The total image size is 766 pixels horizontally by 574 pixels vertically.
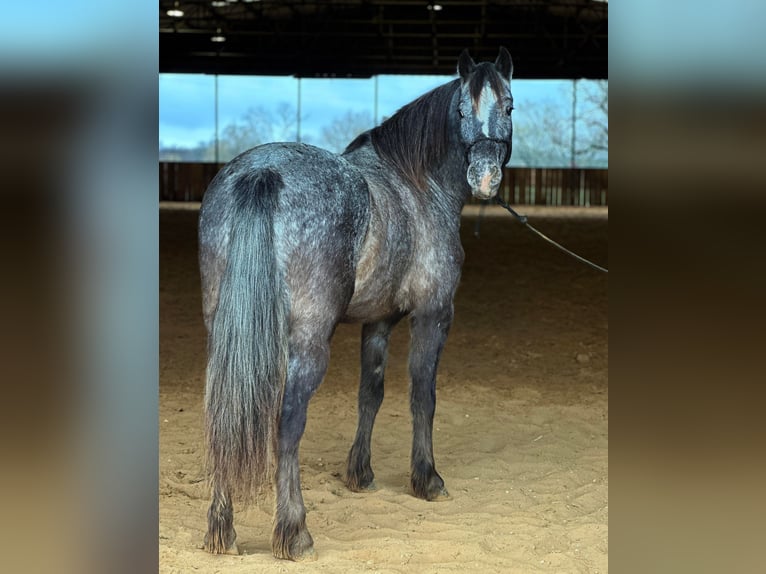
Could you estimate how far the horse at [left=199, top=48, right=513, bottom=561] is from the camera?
2.76 m

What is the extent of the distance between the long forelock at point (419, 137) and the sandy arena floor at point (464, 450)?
1588 millimetres

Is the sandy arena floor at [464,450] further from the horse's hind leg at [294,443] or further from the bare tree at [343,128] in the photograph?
the bare tree at [343,128]

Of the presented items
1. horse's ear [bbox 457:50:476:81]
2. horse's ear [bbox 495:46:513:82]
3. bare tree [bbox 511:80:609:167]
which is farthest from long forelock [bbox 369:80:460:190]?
bare tree [bbox 511:80:609:167]

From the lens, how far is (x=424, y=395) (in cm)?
398

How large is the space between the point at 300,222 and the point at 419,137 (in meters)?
1.14

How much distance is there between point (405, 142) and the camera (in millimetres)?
3896

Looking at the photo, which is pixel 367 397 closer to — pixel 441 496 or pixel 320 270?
pixel 441 496

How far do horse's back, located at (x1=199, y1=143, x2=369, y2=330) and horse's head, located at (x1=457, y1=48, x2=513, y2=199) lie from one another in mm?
634

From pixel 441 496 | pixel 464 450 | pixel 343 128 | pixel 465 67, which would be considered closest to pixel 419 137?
pixel 465 67
